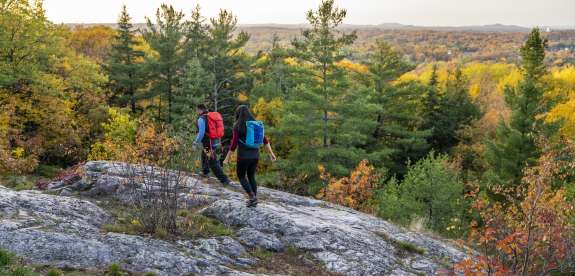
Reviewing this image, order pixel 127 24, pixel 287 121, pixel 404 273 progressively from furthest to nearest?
pixel 127 24 < pixel 287 121 < pixel 404 273

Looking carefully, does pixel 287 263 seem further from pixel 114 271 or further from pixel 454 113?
pixel 454 113

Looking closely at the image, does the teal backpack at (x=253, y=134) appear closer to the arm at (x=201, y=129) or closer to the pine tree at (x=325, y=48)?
the arm at (x=201, y=129)

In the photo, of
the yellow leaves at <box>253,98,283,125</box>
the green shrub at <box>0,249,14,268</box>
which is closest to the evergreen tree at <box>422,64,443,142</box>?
the yellow leaves at <box>253,98,283,125</box>

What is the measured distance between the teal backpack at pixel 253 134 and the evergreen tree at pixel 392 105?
24.6m

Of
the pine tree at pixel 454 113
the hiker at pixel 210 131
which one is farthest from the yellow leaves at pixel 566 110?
the hiker at pixel 210 131

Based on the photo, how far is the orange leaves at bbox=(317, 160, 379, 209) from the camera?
2281cm

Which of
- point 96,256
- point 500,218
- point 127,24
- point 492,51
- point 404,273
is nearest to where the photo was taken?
point 96,256

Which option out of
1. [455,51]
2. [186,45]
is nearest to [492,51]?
[455,51]

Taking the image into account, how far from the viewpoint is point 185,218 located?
820 cm

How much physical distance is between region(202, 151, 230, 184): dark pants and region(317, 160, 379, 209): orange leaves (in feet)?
37.4

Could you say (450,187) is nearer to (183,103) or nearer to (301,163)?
(301,163)

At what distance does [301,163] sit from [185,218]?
1930cm

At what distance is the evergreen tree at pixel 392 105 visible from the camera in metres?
33.1

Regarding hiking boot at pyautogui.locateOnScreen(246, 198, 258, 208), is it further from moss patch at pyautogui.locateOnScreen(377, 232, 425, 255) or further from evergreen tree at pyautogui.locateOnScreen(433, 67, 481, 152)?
evergreen tree at pyautogui.locateOnScreen(433, 67, 481, 152)
